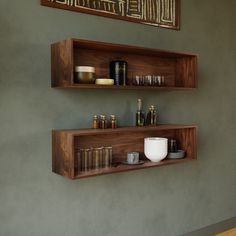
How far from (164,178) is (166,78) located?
0.87 meters

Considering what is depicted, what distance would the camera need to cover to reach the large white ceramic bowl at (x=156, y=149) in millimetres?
2410

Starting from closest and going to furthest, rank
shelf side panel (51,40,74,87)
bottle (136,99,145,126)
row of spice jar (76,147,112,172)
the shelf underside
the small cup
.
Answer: shelf side panel (51,40,74,87) < the shelf underside < row of spice jar (76,147,112,172) < the small cup < bottle (136,99,145,126)

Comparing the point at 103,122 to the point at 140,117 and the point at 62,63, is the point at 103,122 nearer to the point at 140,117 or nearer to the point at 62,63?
the point at 140,117

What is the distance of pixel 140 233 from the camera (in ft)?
8.69

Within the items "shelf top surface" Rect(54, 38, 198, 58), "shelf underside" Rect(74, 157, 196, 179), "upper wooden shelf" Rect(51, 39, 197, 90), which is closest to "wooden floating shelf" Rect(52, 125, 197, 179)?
"shelf underside" Rect(74, 157, 196, 179)

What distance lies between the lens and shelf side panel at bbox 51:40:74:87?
196 cm

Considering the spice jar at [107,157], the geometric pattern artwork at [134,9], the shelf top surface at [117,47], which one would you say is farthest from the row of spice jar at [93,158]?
the geometric pattern artwork at [134,9]

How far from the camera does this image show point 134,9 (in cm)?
255

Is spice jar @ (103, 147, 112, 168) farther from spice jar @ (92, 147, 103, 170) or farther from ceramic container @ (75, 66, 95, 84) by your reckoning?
Answer: ceramic container @ (75, 66, 95, 84)

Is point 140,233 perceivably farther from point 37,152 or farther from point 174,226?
point 37,152

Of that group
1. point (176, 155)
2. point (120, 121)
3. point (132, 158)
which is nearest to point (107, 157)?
point (132, 158)

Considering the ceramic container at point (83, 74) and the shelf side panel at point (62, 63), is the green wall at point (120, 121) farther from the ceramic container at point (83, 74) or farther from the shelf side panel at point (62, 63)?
the ceramic container at point (83, 74)

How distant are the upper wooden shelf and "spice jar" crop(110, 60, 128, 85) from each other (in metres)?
0.08

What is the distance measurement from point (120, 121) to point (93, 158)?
391mm
